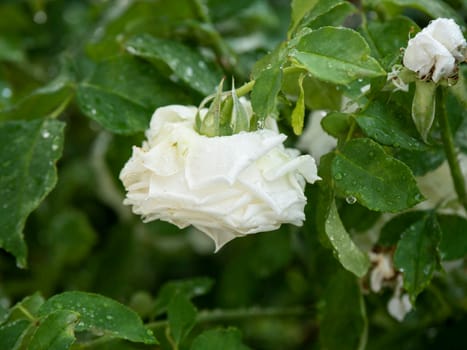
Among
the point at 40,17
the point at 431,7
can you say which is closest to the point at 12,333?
the point at 431,7

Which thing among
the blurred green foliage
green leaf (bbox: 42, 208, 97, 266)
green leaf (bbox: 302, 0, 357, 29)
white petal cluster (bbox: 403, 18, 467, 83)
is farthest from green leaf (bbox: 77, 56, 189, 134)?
green leaf (bbox: 42, 208, 97, 266)

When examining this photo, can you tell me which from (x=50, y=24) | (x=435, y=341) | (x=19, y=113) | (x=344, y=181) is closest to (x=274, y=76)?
(x=344, y=181)

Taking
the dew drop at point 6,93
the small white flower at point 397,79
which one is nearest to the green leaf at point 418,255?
the small white flower at point 397,79

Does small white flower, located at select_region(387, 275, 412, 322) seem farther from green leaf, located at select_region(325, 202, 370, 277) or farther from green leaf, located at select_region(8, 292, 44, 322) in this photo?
green leaf, located at select_region(8, 292, 44, 322)

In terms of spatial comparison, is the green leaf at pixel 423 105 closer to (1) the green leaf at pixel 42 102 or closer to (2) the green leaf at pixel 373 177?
(2) the green leaf at pixel 373 177

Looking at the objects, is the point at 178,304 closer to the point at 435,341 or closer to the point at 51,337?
the point at 51,337

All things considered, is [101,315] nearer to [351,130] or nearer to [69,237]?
[351,130]
